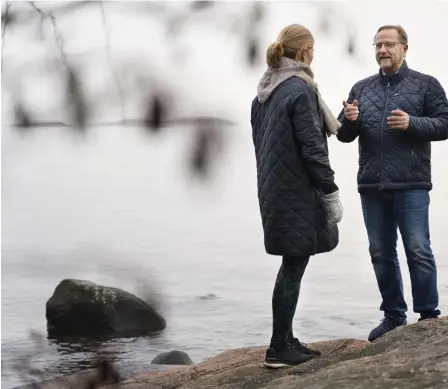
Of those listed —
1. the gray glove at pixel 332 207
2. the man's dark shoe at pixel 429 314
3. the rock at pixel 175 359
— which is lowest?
the rock at pixel 175 359

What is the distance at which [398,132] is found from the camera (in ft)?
15.6

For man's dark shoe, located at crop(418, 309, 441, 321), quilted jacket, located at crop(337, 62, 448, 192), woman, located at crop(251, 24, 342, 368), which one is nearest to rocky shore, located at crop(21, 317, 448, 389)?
man's dark shoe, located at crop(418, 309, 441, 321)

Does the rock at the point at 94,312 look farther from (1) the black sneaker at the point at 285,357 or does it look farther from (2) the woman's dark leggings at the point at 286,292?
(2) the woman's dark leggings at the point at 286,292

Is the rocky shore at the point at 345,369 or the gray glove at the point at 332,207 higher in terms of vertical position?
the gray glove at the point at 332,207

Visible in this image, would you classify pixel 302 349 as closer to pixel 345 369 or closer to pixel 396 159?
pixel 345 369

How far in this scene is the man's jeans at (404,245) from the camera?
15.6 ft

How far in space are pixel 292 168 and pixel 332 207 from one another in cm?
25

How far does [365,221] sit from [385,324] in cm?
50

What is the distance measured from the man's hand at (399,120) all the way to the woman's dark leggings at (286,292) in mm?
773

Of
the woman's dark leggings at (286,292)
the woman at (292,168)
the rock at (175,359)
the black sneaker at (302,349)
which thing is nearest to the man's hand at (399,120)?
the woman at (292,168)

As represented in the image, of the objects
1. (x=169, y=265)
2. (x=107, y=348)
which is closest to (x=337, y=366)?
(x=107, y=348)

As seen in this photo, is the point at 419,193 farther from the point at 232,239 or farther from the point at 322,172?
the point at 232,239

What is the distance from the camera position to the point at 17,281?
1584 centimetres

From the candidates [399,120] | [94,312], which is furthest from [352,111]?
[94,312]
